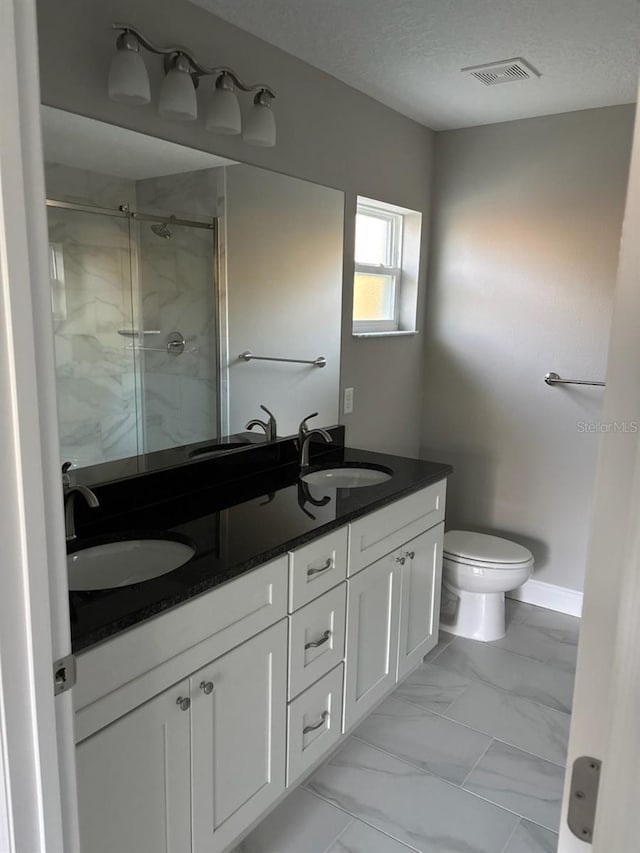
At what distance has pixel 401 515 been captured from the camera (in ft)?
7.55

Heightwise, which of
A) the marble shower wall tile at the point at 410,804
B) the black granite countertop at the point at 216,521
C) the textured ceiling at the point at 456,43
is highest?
the textured ceiling at the point at 456,43

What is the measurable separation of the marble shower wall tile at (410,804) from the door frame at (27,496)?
1280 mm

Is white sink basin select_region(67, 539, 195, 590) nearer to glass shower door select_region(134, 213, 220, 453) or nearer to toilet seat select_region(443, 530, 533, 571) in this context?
glass shower door select_region(134, 213, 220, 453)

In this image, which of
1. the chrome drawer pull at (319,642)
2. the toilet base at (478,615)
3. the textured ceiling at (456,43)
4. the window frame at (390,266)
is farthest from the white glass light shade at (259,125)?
the toilet base at (478,615)

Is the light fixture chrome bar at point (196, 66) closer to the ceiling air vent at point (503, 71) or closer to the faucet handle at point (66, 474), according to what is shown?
the ceiling air vent at point (503, 71)

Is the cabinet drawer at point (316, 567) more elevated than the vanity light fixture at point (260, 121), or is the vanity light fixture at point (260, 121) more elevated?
the vanity light fixture at point (260, 121)

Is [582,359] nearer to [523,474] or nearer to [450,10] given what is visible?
[523,474]

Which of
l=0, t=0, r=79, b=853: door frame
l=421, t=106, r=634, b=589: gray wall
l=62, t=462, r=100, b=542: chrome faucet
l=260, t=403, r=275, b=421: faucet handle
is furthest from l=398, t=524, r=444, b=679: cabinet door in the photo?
l=0, t=0, r=79, b=853: door frame

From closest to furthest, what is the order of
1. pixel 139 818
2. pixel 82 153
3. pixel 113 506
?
pixel 139 818
pixel 82 153
pixel 113 506

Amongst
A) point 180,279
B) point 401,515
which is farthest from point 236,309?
point 401,515

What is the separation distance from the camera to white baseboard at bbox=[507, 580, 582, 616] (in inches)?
130

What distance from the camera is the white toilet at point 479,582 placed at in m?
2.95

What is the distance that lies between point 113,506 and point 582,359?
2263mm

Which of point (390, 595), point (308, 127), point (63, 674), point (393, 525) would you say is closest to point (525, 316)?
point (308, 127)
